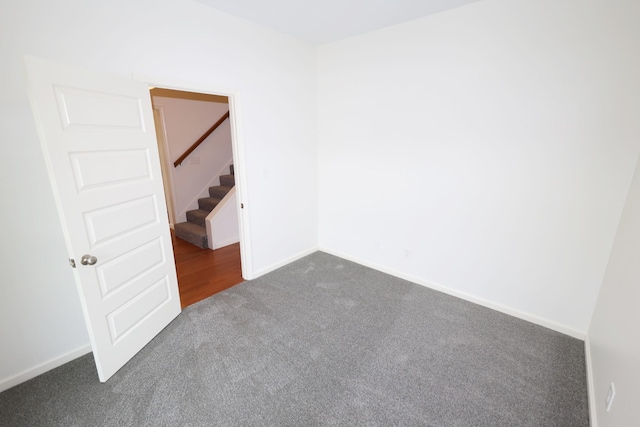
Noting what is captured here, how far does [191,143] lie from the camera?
481cm

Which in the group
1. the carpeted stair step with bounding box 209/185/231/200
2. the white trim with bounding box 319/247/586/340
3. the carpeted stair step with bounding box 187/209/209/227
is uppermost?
the carpeted stair step with bounding box 209/185/231/200

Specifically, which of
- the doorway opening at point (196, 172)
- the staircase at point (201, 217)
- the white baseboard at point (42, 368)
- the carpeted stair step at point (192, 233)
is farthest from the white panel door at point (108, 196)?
the staircase at point (201, 217)

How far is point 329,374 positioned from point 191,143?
175 inches

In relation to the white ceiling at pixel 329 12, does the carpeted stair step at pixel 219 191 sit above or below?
below

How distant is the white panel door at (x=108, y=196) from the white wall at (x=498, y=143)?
2152 millimetres

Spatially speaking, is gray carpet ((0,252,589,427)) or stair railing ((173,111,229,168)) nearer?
gray carpet ((0,252,589,427))

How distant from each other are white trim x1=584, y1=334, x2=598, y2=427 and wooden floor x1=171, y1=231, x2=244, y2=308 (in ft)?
9.57

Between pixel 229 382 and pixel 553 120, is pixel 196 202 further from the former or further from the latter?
pixel 553 120

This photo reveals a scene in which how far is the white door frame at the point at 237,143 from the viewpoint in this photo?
7.09 feet

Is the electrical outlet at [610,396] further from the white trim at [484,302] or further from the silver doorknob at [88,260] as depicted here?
the silver doorknob at [88,260]

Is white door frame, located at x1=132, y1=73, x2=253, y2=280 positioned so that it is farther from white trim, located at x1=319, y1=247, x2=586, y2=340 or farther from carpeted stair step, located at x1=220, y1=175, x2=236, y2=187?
carpeted stair step, located at x1=220, y1=175, x2=236, y2=187

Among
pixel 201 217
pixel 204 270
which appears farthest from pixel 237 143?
pixel 201 217

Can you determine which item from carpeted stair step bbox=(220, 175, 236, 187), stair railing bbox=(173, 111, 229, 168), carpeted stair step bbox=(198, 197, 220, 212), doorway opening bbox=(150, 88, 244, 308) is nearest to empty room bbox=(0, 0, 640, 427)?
doorway opening bbox=(150, 88, 244, 308)

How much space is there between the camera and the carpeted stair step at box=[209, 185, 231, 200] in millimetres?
4846
